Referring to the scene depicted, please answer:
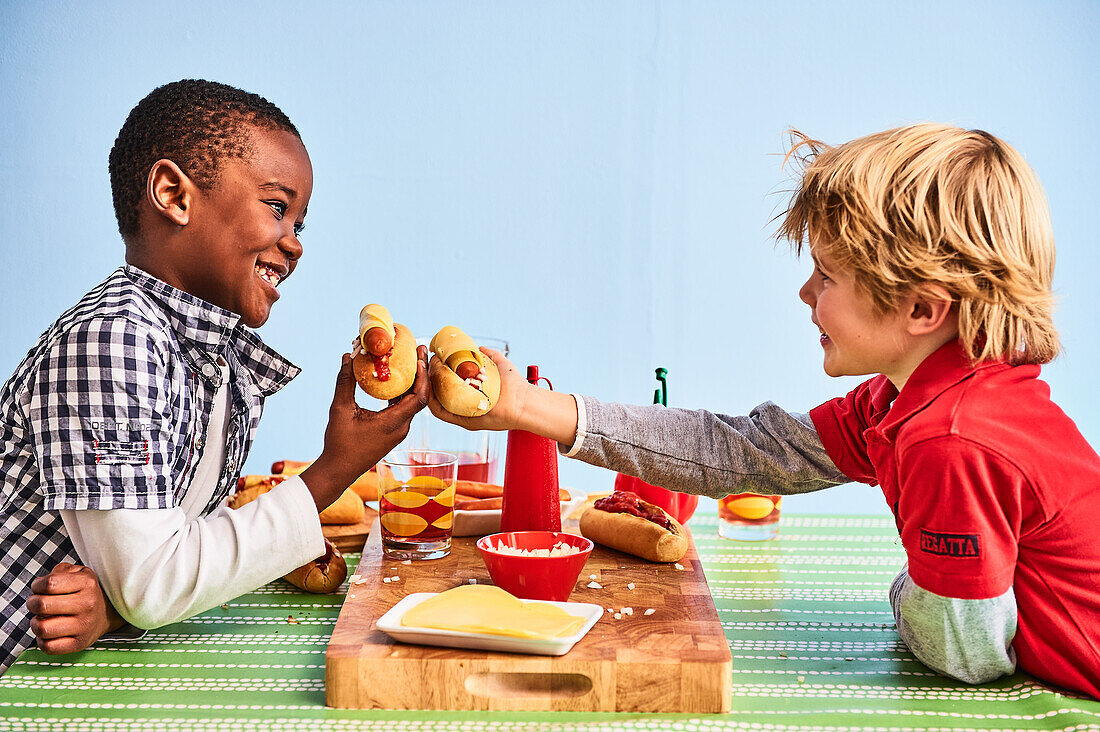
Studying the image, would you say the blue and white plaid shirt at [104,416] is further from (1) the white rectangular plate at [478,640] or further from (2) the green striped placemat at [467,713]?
(1) the white rectangular plate at [478,640]

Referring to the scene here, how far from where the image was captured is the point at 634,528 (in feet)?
3.71

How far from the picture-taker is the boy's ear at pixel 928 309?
2.91ft

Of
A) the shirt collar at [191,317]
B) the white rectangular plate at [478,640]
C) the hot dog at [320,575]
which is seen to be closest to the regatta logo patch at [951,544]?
the white rectangular plate at [478,640]

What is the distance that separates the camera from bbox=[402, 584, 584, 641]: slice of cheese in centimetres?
80

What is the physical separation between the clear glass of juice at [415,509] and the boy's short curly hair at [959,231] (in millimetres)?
524

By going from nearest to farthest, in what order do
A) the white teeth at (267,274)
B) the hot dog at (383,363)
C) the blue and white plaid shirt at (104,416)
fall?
1. the blue and white plaid shirt at (104,416)
2. the hot dog at (383,363)
3. the white teeth at (267,274)

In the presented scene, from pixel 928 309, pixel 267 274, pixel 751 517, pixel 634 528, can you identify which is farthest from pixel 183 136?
pixel 751 517

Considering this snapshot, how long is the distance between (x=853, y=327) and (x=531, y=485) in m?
0.45

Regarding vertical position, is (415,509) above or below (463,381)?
below

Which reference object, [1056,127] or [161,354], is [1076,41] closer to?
[1056,127]

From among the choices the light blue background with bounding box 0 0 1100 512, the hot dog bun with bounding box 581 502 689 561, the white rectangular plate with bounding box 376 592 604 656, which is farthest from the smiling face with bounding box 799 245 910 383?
the light blue background with bounding box 0 0 1100 512

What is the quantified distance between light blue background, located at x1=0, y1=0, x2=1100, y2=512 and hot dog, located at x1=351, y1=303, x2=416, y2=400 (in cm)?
174

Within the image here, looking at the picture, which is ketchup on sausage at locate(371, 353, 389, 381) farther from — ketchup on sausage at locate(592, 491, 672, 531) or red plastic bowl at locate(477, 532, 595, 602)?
ketchup on sausage at locate(592, 491, 672, 531)

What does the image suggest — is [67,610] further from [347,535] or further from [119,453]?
[347,535]
